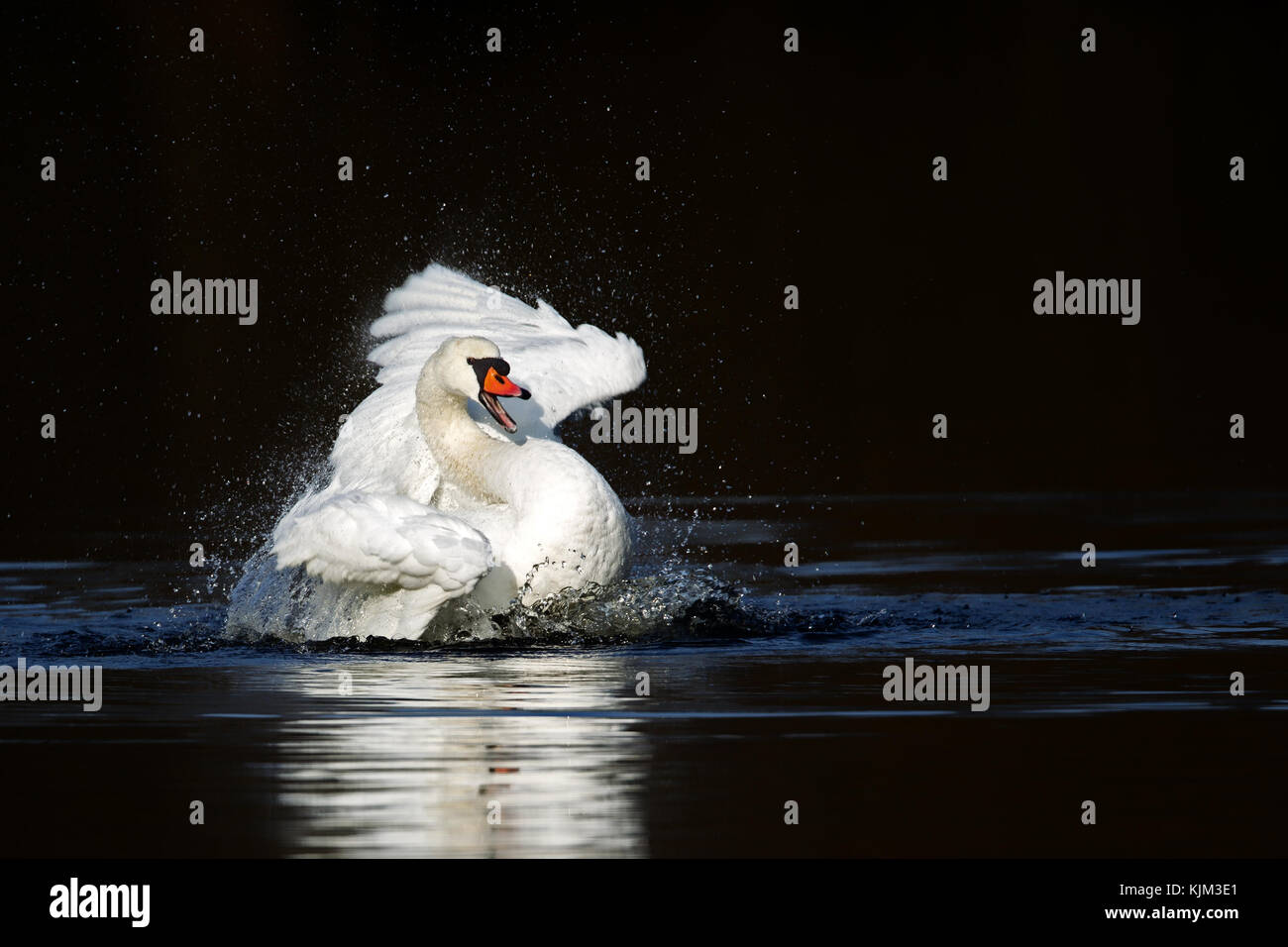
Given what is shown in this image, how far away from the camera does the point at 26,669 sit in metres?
9.98

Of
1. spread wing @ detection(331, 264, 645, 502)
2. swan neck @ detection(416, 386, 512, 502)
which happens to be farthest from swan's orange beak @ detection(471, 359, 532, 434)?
spread wing @ detection(331, 264, 645, 502)

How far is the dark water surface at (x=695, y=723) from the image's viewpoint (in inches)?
261

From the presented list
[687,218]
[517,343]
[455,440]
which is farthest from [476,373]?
[687,218]

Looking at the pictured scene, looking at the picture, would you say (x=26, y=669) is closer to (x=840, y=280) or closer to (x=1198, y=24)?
(x=840, y=280)

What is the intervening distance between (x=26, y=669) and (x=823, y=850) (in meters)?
4.73

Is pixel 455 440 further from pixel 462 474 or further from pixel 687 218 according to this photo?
pixel 687 218

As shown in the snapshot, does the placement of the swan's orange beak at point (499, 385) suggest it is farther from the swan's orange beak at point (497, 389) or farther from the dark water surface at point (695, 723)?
the dark water surface at point (695, 723)

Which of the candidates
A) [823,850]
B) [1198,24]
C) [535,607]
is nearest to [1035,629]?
[535,607]

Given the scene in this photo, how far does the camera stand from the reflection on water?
654 cm

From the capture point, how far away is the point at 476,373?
459 inches

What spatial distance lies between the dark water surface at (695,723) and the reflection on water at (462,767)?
0.02 meters

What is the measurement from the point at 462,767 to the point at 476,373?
4.44 metres

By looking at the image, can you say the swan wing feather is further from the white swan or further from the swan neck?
the swan neck

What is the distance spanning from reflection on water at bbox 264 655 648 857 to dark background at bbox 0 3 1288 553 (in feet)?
43.5
